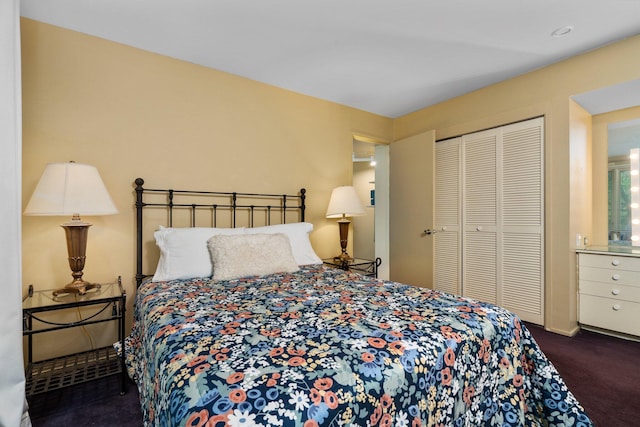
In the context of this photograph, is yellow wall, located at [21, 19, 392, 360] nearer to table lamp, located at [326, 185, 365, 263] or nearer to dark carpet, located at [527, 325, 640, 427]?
table lamp, located at [326, 185, 365, 263]

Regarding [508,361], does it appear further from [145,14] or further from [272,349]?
[145,14]

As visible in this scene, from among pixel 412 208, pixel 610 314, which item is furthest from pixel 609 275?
pixel 412 208

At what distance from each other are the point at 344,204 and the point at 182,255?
1.69 m

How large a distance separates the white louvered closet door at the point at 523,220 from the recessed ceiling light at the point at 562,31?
773mm

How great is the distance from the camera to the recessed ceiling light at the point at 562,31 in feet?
7.25

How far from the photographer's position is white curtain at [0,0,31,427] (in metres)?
1.28

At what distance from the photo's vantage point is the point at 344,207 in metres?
3.19

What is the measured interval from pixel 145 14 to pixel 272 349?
7.73 feet

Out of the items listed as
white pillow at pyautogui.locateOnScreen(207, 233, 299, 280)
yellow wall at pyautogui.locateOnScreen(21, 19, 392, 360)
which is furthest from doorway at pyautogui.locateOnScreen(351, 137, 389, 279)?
white pillow at pyautogui.locateOnScreen(207, 233, 299, 280)

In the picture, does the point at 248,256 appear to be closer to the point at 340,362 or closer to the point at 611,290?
the point at 340,362

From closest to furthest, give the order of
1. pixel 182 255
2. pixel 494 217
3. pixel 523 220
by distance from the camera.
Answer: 1. pixel 182 255
2. pixel 523 220
3. pixel 494 217

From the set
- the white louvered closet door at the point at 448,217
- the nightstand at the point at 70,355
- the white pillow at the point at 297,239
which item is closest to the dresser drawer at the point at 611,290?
the white louvered closet door at the point at 448,217

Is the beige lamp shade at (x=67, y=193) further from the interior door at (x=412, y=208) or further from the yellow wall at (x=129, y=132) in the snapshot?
the interior door at (x=412, y=208)

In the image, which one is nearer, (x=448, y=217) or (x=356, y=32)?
(x=356, y=32)
